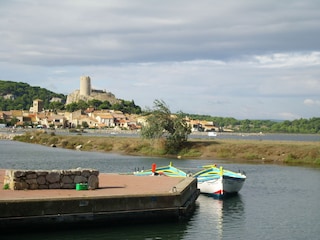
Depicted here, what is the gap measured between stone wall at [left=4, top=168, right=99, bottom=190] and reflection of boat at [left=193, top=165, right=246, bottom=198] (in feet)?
37.8

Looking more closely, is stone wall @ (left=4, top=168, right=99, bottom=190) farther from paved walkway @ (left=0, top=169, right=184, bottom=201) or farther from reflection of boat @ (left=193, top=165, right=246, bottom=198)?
reflection of boat @ (left=193, top=165, right=246, bottom=198)

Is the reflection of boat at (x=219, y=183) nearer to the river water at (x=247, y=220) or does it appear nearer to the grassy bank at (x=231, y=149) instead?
the river water at (x=247, y=220)

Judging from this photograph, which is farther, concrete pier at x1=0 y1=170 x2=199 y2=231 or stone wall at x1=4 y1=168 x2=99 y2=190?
stone wall at x1=4 y1=168 x2=99 y2=190

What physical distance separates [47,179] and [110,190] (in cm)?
299

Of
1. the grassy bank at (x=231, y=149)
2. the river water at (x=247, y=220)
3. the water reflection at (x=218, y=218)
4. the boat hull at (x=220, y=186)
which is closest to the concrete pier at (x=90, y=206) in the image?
the river water at (x=247, y=220)

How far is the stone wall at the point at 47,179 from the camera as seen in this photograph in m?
23.3

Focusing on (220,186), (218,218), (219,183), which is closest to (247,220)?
(218,218)

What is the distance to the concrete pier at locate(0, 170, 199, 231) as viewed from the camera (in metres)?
20.1

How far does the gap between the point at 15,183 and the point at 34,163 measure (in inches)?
1309

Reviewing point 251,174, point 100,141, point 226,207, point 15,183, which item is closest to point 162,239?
point 15,183

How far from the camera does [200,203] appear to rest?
3175cm

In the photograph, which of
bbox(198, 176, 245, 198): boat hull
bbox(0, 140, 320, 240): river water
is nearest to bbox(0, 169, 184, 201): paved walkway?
bbox(0, 140, 320, 240): river water

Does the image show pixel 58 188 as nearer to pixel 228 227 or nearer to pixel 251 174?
pixel 228 227

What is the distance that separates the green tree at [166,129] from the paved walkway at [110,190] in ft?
141
